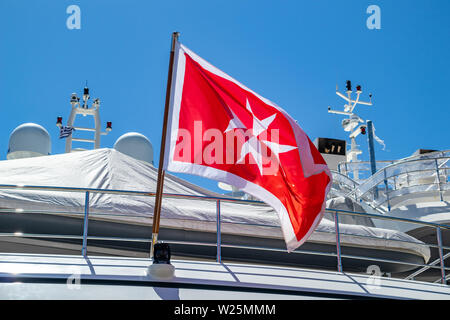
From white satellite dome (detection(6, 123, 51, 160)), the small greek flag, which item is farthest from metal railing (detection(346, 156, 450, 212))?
white satellite dome (detection(6, 123, 51, 160))

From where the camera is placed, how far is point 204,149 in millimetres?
4273

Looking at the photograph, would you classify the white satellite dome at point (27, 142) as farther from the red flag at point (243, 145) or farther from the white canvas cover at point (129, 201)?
the red flag at point (243, 145)

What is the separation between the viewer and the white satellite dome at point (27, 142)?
1786 cm

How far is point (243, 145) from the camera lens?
4473mm

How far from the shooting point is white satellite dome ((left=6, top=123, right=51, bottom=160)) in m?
17.9

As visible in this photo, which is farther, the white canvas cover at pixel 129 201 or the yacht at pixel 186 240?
the white canvas cover at pixel 129 201

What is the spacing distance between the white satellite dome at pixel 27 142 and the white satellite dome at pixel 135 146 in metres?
2.91

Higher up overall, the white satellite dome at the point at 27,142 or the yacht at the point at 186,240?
the white satellite dome at the point at 27,142

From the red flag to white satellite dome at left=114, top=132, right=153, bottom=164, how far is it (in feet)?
43.1

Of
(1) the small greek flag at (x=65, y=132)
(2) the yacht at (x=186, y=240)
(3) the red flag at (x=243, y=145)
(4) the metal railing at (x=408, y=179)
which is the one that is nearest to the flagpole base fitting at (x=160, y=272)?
(2) the yacht at (x=186, y=240)

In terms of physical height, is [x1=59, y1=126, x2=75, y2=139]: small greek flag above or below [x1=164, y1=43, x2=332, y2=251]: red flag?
above

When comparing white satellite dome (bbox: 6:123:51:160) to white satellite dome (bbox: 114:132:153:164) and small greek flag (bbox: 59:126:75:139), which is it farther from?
white satellite dome (bbox: 114:132:153:164)

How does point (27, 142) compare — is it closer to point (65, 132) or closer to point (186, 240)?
point (65, 132)
